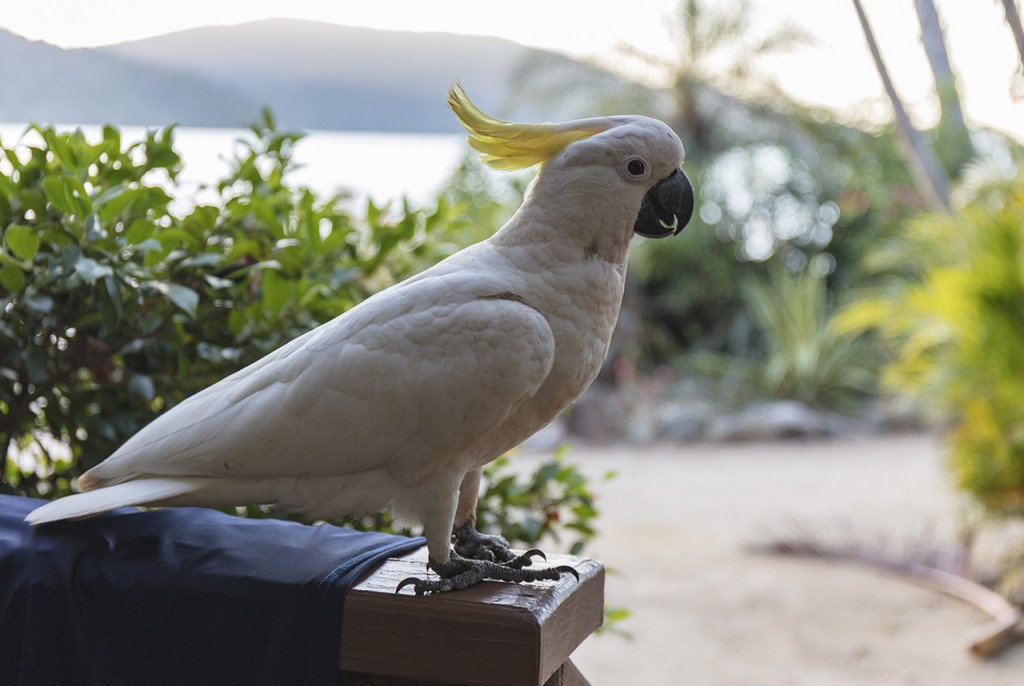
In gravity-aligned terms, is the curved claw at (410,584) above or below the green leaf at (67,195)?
below

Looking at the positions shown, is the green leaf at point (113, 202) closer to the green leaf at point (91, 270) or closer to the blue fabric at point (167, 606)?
the green leaf at point (91, 270)

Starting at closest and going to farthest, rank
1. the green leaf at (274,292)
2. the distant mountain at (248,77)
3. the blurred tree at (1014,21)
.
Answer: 1. the green leaf at (274,292)
2. the blurred tree at (1014,21)
3. the distant mountain at (248,77)

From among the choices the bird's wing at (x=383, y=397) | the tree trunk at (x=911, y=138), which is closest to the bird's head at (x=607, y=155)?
the bird's wing at (x=383, y=397)

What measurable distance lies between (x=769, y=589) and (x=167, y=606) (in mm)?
3206

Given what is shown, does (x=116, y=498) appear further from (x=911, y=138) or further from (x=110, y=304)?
(x=911, y=138)

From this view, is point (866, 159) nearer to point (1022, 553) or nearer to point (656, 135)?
point (1022, 553)

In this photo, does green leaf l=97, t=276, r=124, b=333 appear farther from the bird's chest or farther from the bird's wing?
the bird's chest

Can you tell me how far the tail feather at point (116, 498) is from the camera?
3.11 feet

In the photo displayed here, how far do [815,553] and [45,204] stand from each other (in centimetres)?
356

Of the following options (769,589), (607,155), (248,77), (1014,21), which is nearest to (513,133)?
(607,155)

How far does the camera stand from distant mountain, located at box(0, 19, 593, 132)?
7.72 ft

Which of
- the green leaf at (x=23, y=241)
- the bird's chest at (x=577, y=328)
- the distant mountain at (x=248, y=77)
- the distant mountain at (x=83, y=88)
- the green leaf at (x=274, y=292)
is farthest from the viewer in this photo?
the distant mountain at (x=248, y=77)

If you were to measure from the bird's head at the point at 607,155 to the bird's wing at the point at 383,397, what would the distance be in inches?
6.1

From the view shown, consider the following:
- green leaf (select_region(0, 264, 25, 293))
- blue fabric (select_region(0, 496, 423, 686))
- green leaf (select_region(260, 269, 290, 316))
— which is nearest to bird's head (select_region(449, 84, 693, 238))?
green leaf (select_region(260, 269, 290, 316))
